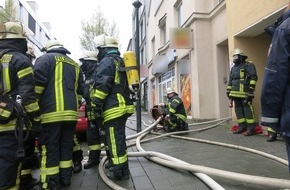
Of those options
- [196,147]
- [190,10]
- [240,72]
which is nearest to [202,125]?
[240,72]

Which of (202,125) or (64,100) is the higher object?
(64,100)

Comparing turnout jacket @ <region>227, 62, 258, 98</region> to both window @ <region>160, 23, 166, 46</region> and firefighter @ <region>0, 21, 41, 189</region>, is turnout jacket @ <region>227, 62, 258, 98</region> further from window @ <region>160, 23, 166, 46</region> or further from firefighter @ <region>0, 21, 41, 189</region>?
window @ <region>160, 23, 166, 46</region>

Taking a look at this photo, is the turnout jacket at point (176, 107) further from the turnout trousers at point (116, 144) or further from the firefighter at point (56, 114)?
the firefighter at point (56, 114)

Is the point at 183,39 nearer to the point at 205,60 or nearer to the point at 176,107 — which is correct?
the point at 205,60

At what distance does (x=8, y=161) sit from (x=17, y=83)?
32.1 inches

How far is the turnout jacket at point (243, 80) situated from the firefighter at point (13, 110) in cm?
536

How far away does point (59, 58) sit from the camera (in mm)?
4082

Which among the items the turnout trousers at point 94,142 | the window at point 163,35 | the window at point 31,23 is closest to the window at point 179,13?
the window at point 163,35

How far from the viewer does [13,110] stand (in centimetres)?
328

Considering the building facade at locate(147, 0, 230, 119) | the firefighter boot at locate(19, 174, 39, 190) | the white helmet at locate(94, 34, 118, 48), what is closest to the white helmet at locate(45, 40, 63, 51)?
the white helmet at locate(94, 34, 118, 48)

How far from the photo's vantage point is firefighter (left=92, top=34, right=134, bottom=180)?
4.09 m

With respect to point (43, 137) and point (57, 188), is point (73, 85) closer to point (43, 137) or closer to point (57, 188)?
point (43, 137)

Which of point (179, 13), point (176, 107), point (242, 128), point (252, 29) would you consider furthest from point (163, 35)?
point (242, 128)

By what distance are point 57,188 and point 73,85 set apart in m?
1.30
